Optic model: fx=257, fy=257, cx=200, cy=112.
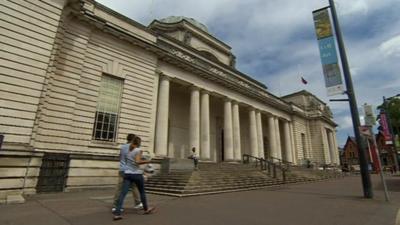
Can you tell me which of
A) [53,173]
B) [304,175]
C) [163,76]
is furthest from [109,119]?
[304,175]

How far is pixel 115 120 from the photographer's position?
1527 cm

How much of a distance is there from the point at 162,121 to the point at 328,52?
11153 millimetres

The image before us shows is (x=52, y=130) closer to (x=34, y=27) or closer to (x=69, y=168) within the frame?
(x=69, y=168)

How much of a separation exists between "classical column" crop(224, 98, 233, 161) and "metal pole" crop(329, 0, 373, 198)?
13.4 meters

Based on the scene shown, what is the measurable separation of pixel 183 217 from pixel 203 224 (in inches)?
33.4

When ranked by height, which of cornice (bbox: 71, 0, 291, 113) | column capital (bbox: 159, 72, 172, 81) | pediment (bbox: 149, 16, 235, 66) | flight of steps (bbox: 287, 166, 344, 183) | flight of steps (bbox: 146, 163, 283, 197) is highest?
pediment (bbox: 149, 16, 235, 66)

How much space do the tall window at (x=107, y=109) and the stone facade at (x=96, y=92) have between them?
0.19 feet

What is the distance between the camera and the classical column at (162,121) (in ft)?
57.7

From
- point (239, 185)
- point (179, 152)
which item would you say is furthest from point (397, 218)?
point (179, 152)

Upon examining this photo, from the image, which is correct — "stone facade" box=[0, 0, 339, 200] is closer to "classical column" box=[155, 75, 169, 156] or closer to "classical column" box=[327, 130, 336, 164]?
"classical column" box=[155, 75, 169, 156]

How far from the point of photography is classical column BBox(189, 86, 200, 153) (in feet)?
65.8

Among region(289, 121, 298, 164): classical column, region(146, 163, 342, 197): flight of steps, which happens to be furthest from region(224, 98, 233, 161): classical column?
region(289, 121, 298, 164): classical column

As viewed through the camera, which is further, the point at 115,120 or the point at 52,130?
the point at 115,120

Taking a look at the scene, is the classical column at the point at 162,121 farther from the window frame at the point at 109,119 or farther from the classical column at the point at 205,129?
the classical column at the point at 205,129
